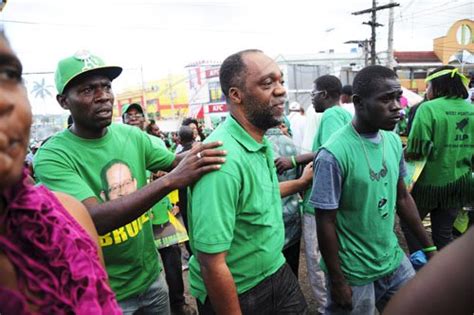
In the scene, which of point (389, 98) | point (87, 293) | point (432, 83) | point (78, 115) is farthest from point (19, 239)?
point (432, 83)

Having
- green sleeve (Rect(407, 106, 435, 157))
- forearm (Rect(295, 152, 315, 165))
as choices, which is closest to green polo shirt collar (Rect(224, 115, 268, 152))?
forearm (Rect(295, 152, 315, 165))

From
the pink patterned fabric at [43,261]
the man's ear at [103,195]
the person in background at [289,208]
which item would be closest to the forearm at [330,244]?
the person in background at [289,208]

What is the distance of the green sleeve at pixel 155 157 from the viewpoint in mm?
2408

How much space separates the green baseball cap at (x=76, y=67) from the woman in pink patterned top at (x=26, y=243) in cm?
126

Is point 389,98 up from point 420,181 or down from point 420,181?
up

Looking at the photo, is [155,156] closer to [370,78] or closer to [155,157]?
[155,157]

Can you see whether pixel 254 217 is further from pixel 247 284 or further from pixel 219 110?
pixel 219 110

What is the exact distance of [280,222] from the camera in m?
2.09

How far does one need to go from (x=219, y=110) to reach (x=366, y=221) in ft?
117

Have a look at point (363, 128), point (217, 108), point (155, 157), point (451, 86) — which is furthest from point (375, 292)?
point (217, 108)

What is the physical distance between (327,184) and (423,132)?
80.1 inches

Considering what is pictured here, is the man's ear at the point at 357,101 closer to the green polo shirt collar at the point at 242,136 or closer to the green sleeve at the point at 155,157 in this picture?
the green polo shirt collar at the point at 242,136

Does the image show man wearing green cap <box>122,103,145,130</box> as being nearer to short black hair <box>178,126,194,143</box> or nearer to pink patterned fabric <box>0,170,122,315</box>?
short black hair <box>178,126,194,143</box>

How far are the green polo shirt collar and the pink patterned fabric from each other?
1.12 meters
